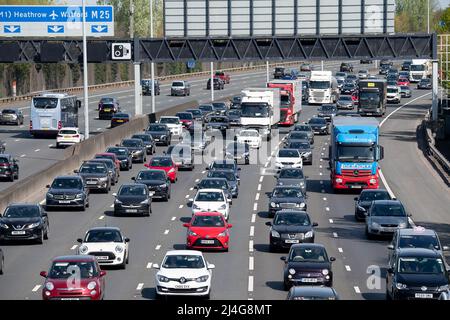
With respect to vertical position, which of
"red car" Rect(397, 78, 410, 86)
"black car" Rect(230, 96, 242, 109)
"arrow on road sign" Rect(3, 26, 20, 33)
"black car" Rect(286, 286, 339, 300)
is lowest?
"black car" Rect(230, 96, 242, 109)

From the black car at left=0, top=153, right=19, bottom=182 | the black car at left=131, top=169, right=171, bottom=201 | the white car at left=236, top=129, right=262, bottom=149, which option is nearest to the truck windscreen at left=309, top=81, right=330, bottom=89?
the white car at left=236, top=129, right=262, bottom=149

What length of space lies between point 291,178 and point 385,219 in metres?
13.7

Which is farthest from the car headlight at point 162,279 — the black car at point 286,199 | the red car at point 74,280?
the black car at point 286,199

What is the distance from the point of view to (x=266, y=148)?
75.7 meters

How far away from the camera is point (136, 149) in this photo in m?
66.0

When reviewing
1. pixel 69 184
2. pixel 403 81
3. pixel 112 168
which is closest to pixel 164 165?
pixel 112 168

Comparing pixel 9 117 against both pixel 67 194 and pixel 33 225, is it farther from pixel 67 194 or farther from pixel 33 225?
pixel 33 225

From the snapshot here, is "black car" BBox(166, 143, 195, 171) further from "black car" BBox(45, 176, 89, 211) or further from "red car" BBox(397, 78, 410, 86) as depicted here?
"red car" BBox(397, 78, 410, 86)

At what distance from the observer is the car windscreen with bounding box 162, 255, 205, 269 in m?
27.2

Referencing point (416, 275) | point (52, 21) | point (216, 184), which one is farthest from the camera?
point (52, 21)

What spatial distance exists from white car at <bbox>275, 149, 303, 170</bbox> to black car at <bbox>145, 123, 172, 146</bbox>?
576 inches

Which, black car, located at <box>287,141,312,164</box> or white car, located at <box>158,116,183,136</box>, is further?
white car, located at <box>158,116,183,136</box>
